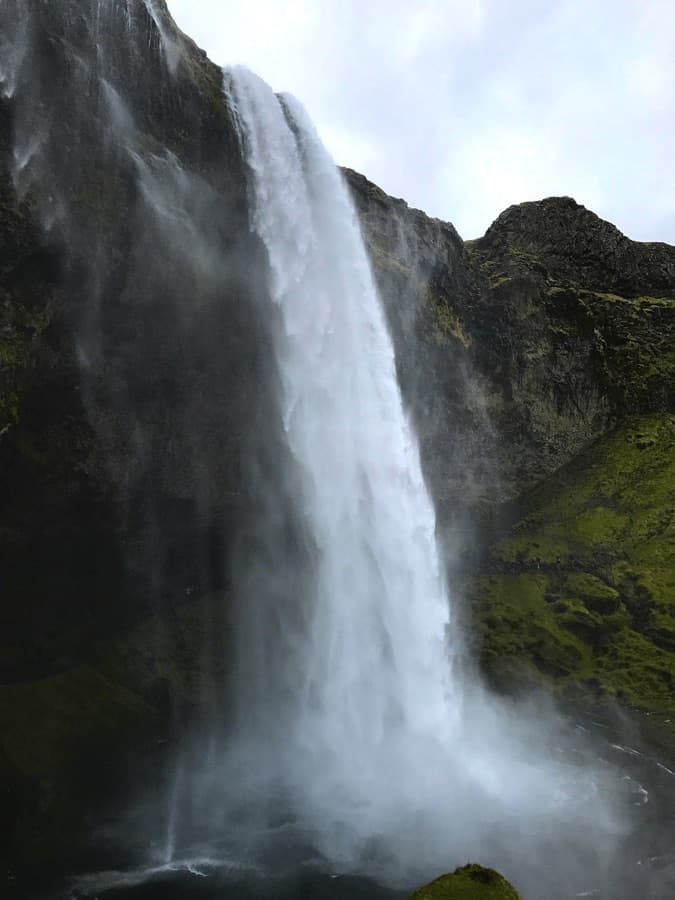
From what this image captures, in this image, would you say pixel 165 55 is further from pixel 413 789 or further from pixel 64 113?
pixel 413 789

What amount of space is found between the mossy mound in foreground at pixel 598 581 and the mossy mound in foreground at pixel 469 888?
31101 mm

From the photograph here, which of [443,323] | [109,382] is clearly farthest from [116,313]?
[443,323]

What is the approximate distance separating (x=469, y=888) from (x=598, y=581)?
155 feet

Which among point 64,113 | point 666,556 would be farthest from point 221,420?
point 666,556

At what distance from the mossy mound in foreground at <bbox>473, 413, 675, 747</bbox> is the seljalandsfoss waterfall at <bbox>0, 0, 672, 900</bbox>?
635 centimetres

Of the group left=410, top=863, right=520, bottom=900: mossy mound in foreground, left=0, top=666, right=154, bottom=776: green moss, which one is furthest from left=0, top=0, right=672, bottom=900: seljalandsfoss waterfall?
left=410, top=863, right=520, bottom=900: mossy mound in foreground

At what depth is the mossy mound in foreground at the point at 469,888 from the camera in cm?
1342

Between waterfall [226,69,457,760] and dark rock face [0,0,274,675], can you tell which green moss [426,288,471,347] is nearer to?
waterfall [226,69,457,760]

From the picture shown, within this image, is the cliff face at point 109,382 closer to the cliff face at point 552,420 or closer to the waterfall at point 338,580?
the waterfall at point 338,580

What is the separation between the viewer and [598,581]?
57.1 metres

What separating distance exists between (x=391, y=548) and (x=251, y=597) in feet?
34.0

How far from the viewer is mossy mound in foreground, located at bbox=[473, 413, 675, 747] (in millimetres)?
48281

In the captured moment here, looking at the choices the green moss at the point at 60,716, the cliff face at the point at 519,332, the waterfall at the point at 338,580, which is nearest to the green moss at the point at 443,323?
the cliff face at the point at 519,332

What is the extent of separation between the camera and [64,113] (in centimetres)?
3155
